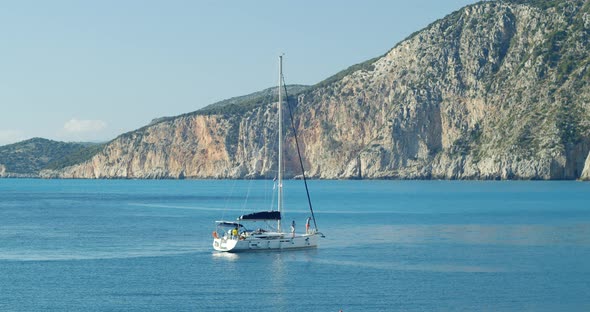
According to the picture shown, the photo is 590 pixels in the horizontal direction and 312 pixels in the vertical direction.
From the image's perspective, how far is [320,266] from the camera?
61.9 metres

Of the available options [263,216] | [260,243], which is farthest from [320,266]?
[263,216]

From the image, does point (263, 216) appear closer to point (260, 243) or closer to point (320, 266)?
point (260, 243)

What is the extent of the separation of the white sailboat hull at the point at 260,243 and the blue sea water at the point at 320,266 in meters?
0.89

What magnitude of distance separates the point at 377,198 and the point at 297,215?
133ft

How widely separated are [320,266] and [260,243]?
28.3 ft

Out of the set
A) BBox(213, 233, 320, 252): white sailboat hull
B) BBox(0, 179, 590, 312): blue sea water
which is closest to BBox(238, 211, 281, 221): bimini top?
BBox(213, 233, 320, 252): white sailboat hull

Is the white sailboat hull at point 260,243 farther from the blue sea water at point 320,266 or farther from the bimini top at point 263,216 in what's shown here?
the bimini top at point 263,216

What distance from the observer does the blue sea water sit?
4953cm

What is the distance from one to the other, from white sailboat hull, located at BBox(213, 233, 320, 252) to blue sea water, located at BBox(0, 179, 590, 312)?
889 mm

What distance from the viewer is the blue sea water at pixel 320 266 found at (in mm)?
49531

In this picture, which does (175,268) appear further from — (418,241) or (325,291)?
(418,241)

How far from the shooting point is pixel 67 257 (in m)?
68.1

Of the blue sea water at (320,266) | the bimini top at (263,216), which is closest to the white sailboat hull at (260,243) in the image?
the blue sea water at (320,266)

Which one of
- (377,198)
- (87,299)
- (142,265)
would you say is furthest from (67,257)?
(377,198)
